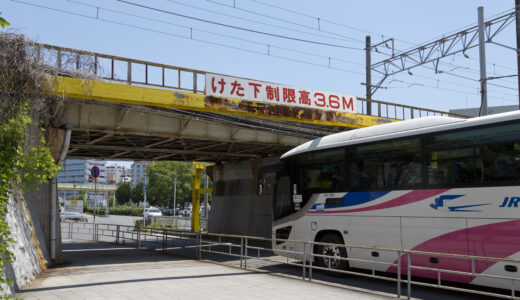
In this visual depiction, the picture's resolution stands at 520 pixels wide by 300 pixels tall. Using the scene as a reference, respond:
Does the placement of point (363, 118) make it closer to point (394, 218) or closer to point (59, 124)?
point (394, 218)

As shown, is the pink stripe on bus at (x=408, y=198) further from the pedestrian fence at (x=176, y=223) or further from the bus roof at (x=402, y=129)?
the pedestrian fence at (x=176, y=223)

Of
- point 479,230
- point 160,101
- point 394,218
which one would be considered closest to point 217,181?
point 160,101

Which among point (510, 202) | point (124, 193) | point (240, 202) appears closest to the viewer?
point (510, 202)

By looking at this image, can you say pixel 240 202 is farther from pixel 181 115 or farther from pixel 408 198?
pixel 408 198

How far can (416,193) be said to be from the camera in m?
9.30

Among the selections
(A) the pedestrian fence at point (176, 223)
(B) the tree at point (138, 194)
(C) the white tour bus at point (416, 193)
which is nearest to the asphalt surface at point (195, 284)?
(C) the white tour bus at point (416, 193)

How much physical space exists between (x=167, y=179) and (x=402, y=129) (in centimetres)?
6902

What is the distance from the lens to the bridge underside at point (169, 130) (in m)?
14.5

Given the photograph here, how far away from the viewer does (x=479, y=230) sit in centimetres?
824

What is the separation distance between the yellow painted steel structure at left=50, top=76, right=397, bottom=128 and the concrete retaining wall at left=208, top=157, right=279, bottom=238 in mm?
5121

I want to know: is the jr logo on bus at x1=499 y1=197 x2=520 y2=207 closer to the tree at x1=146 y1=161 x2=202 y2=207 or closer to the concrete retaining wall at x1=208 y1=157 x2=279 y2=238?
the concrete retaining wall at x1=208 y1=157 x2=279 y2=238

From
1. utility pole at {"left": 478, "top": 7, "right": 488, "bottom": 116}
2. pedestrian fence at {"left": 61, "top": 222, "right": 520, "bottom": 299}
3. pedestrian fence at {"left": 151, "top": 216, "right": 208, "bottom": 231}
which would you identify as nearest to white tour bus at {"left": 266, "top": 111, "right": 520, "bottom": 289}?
pedestrian fence at {"left": 61, "top": 222, "right": 520, "bottom": 299}

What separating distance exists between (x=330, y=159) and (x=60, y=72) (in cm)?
787

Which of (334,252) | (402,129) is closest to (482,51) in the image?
(402,129)
